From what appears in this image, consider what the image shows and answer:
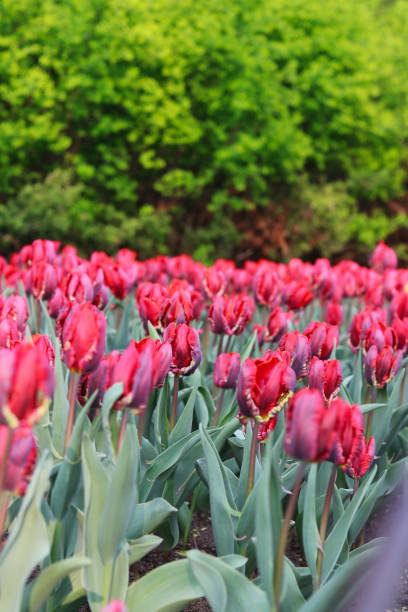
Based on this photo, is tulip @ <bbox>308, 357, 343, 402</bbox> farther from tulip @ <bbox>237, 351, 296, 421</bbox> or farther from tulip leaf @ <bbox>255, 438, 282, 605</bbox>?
tulip leaf @ <bbox>255, 438, 282, 605</bbox>

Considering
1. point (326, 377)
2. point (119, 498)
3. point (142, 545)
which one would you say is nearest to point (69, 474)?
point (119, 498)

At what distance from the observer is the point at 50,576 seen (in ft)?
4.53

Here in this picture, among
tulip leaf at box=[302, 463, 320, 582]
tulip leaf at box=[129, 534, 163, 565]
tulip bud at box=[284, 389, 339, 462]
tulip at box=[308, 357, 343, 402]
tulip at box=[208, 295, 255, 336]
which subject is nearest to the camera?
tulip bud at box=[284, 389, 339, 462]

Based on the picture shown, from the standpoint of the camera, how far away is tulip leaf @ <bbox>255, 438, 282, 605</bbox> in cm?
138

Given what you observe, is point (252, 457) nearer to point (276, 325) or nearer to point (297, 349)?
point (297, 349)

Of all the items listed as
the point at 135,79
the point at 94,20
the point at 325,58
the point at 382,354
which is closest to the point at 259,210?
the point at 325,58

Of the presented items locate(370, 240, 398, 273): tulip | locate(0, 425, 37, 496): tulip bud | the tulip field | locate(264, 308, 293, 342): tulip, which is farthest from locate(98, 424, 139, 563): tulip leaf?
locate(370, 240, 398, 273): tulip

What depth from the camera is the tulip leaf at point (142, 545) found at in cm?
157

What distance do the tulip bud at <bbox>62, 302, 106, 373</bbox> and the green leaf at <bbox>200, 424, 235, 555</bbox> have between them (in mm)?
398

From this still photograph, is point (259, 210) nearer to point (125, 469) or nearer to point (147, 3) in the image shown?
point (147, 3)

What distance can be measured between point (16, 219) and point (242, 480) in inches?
330

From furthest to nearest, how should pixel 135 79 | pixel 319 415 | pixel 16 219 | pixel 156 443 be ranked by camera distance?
pixel 135 79, pixel 16 219, pixel 156 443, pixel 319 415

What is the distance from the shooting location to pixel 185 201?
42.0ft

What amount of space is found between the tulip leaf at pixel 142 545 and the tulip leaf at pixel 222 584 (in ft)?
0.41
